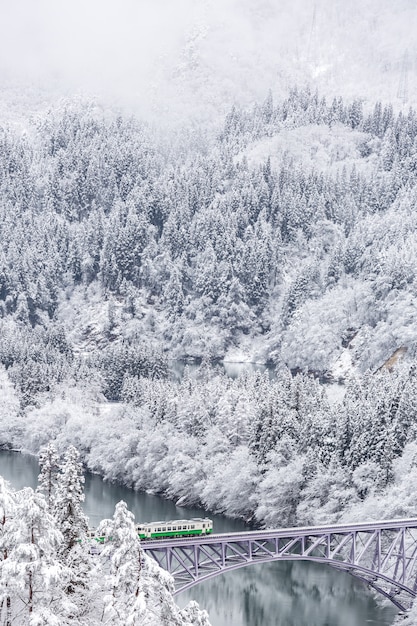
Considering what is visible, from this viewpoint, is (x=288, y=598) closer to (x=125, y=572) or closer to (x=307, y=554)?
(x=307, y=554)

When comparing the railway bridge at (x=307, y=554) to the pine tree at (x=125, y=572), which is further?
the railway bridge at (x=307, y=554)

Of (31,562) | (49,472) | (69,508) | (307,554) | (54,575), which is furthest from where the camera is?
(307,554)

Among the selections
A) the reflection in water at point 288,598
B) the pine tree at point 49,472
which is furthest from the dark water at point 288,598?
the pine tree at point 49,472

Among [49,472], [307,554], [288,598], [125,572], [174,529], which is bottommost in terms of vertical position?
[288,598]

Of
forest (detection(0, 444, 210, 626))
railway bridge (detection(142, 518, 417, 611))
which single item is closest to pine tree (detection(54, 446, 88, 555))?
forest (detection(0, 444, 210, 626))

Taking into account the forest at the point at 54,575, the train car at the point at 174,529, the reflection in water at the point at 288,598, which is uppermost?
the forest at the point at 54,575

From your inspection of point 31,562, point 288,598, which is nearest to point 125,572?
point 31,562

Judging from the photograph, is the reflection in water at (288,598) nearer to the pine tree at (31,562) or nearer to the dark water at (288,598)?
the dark water at (288,598)

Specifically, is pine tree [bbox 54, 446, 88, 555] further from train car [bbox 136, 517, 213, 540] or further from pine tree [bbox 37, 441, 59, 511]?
train car [bbox 136, 517, 213, 540]

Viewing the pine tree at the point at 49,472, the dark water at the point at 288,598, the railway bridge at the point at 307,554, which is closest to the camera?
the pine tree at the point at 49,472
